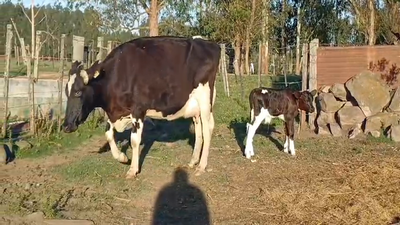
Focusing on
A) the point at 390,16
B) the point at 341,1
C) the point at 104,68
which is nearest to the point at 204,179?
the point at 104,68

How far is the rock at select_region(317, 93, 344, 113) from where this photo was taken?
14.7 m

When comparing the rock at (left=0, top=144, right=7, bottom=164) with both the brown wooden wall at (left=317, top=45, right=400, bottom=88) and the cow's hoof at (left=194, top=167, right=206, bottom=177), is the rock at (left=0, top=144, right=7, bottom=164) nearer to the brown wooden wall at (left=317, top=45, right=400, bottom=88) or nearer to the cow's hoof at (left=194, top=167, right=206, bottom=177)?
the cow's hoof at (left=194, top=167, right=206, bottom=177)

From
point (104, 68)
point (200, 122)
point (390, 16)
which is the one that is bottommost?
point (200, 122)

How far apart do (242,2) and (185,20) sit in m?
6.27

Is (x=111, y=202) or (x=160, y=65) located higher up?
(x=160, y=65)

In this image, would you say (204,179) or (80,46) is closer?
(204,179)

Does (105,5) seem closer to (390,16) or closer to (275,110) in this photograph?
(390,16)

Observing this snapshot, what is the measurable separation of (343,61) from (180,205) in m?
8.70

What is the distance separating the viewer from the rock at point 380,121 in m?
13.9

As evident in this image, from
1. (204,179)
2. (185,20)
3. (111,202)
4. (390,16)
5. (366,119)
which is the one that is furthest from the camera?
(185,20)

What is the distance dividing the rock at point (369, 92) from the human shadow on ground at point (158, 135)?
4002 millimetres

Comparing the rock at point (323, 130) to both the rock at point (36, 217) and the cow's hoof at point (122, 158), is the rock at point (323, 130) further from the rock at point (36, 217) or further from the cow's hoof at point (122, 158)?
the rock at point (36, 217)

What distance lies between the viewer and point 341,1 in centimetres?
4238

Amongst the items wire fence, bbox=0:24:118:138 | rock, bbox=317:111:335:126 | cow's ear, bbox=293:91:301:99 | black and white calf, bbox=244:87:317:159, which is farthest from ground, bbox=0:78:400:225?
rock, bbox=317:111:335:126
